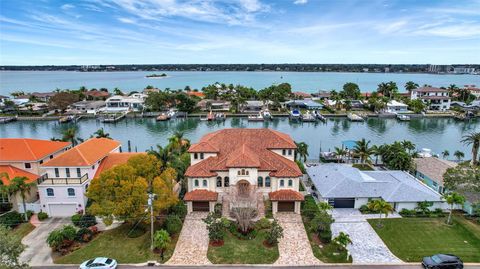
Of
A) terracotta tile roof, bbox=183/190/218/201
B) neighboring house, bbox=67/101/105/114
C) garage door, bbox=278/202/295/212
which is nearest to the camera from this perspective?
terracotta tile roof, bbox=183/190/218/201

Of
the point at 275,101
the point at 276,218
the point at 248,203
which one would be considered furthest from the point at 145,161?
the point at 275,101

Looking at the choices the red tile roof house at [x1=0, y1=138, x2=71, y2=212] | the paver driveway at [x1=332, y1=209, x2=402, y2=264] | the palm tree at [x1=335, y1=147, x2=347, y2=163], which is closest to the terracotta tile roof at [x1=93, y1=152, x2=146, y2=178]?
the red tile roof house at [x1=0, y1=138, x2=71, y2=212]

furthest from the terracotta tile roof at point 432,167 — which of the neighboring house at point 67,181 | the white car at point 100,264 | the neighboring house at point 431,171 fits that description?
the neighboring house at point 67,181

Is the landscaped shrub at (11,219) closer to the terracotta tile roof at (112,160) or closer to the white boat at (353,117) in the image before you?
the terracotta tile roof at (112,160)

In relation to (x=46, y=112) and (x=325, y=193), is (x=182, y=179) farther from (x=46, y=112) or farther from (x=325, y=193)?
(x=46, y=112)

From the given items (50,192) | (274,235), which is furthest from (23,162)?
(274,235)

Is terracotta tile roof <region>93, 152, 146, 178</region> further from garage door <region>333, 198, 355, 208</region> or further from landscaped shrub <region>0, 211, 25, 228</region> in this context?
garage door <region>333, 198, 355, 208</region>
